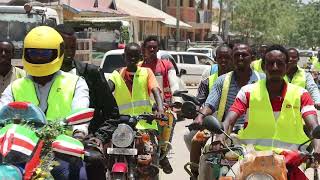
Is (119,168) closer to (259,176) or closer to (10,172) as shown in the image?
(259,176)

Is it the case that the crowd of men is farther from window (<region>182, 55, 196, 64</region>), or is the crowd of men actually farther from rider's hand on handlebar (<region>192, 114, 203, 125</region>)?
window (<region>182, 55, 196, 64</region>)

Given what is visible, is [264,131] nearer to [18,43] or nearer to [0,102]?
[0,102]

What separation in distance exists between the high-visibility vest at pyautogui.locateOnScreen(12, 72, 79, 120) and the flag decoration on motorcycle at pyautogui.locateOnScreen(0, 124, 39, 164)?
782mm

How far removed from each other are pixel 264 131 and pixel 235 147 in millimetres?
636

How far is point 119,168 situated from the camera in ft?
19.6

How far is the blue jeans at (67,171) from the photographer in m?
4.29

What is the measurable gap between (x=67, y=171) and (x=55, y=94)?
2.06 ft

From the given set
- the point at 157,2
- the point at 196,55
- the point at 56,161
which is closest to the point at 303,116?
the point at 56,161

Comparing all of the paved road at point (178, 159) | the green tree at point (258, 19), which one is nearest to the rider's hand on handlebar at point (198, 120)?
the paved road at point (178, 159)

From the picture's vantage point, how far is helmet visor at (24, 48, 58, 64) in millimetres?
4566

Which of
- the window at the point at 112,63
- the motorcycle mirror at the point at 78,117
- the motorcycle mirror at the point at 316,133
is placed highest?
the motorcycle mirror at the point at 78,117

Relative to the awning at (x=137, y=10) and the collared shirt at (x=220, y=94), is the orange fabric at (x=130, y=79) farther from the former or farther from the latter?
the awning at (x=137, y=10)

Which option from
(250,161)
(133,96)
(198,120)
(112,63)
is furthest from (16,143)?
(112,63)

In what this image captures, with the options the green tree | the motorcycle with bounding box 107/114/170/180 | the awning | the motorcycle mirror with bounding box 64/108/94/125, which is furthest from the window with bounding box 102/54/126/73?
the green tree
